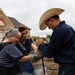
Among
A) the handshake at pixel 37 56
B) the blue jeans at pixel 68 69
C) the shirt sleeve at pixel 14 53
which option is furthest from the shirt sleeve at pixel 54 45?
the shirt sleeve at pixel 14 53

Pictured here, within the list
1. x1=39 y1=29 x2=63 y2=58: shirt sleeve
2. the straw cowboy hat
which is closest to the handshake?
x1=39 y1=29 x2=63 y2=58: shirt sleeve

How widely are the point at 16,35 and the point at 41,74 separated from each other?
1247 mm

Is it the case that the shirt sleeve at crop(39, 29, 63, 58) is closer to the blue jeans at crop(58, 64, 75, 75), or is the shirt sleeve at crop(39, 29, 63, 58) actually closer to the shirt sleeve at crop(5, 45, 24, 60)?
the blue jeans at crop(58, 64, 75, 75)

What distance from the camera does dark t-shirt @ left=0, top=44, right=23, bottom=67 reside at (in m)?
4.32

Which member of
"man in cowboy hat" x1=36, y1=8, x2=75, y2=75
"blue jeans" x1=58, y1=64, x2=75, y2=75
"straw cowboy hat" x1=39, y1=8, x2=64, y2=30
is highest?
"straw cowboy hat" x1=39, y1=8, x2=64, y2=30

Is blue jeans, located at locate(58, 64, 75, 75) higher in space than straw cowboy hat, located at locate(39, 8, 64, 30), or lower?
lower

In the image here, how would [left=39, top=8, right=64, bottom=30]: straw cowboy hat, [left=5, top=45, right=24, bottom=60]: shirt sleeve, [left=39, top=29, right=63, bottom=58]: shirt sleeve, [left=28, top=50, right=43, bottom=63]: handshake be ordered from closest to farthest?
1. [left=39, top=29, right=63, bottom=58]: shirt sleeve
2. [left=39, top=8, right=64, bottom=30]: straw cowboy hat
3. [left=28, top=50, right=43, bottom=63]: handshake
4. [left=5, top=45, right=24, bottom=60]: shirt sleeve

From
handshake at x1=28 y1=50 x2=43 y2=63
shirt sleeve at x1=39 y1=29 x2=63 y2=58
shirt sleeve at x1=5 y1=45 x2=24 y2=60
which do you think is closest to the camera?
shirt sleeve at x1=39 y1=29 x2=63 y2=58

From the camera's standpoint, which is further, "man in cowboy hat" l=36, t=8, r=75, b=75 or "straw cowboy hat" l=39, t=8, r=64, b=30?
"straw cowboy hat" l=39, t=8, r=64, b=30

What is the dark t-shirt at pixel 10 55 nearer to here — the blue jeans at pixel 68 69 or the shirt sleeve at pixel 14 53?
the shirt sleeve at pixel 14 53

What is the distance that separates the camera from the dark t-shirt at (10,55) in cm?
432

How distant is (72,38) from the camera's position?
384cm

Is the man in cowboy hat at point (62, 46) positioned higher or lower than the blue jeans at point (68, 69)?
higher

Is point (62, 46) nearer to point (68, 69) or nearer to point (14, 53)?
point (68, 69)
